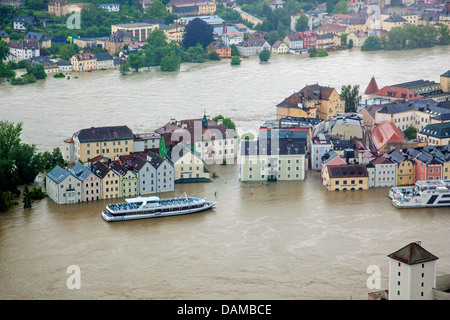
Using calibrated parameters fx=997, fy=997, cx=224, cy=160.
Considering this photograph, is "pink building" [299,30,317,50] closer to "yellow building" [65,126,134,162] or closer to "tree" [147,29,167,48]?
"tree" [147,29,167,48]

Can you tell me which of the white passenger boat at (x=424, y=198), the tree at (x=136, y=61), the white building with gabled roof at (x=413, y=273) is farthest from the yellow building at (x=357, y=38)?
the white building with gabled roof at (x=413, y=273)

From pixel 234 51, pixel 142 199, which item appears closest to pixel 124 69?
pixel 234 51

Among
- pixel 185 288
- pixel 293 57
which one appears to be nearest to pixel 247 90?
pixel 293 57

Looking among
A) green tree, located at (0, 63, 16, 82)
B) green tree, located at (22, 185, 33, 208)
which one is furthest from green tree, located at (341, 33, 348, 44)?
green tree, located at (22, 185, 33, 208)

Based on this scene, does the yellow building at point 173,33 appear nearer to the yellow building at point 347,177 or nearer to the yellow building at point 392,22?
the yellow building at point 392,22

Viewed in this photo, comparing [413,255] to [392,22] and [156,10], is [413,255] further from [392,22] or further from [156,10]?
[156,10]
